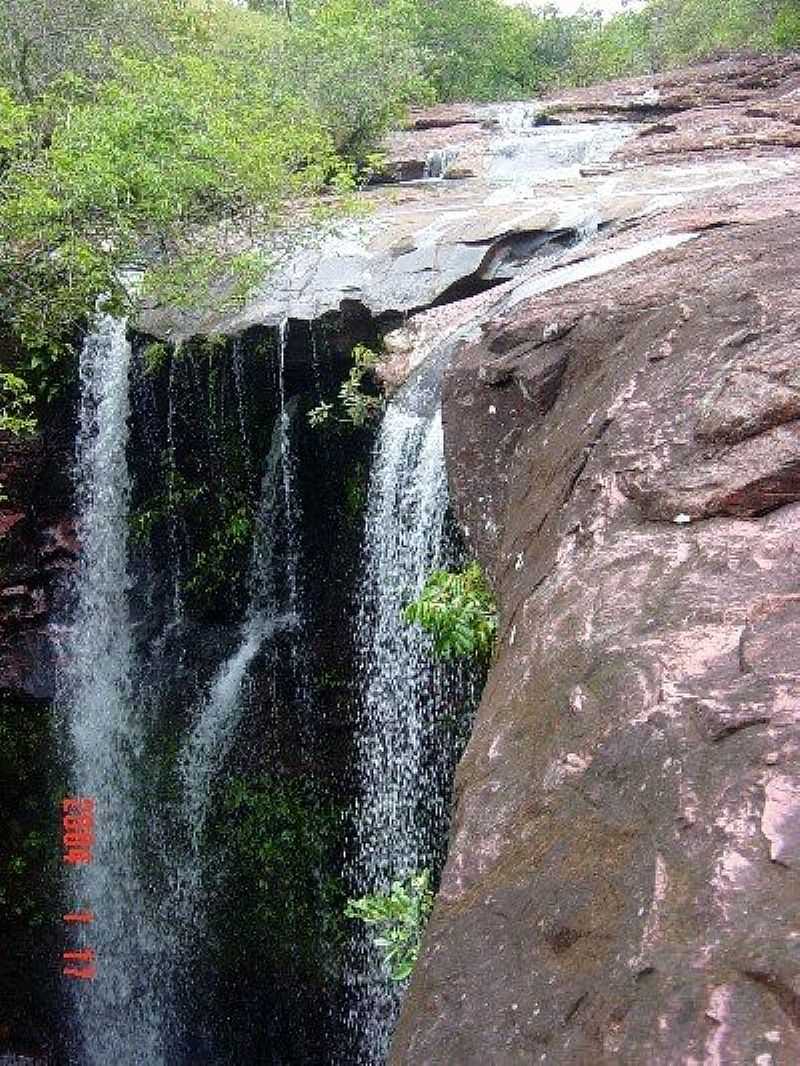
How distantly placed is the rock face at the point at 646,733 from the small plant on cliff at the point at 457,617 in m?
0.21

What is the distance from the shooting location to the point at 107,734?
9.38m

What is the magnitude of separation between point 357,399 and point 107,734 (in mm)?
4447

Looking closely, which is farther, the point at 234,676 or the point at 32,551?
the point at 32,551

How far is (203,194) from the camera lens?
8.96 meters

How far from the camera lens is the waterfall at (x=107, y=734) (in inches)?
351

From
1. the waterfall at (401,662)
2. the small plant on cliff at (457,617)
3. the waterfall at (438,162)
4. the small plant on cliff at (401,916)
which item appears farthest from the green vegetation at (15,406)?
the waterfall at (438,162)

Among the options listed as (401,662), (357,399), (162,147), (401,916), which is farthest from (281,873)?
(162,147)

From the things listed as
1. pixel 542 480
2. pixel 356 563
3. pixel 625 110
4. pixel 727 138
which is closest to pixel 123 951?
pixel 356 563

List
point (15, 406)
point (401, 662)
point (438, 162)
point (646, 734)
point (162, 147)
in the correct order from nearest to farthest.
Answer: point (646, 734) → point (401, 662) → point (162, 147) → point (15, 406) → point (438, 162)

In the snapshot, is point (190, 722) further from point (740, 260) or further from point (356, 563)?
point (740, 260)

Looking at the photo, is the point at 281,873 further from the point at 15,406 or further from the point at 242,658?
the point at 15,406

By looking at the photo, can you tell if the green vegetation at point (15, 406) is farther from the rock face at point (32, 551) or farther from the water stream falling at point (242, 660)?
the water stream falling at point (242, 660)

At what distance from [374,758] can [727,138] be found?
903cm

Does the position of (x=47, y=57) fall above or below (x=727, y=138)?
above
